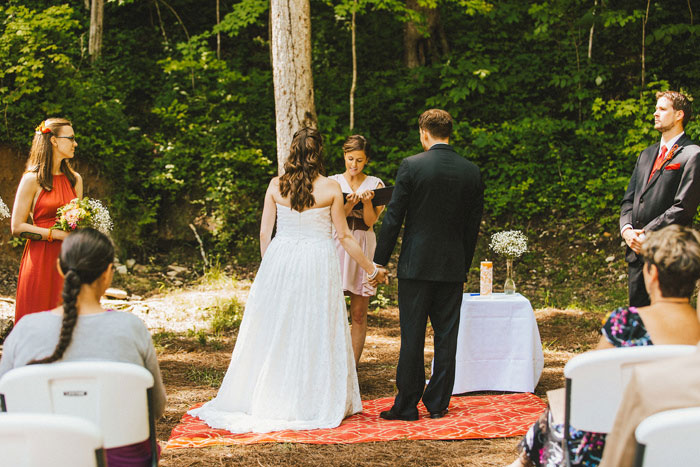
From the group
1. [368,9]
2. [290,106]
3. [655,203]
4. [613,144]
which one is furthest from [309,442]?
[368,9]

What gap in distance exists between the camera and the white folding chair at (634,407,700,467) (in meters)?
1.57

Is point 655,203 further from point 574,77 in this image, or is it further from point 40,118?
point 40,118

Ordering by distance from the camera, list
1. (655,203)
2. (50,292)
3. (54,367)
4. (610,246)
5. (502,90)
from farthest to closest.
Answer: (502,90)
(610,246)
(655,203)
(50,292)
(54,367)

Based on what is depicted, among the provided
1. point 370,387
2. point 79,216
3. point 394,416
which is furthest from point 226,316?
point 394,416

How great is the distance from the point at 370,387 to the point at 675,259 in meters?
3.34

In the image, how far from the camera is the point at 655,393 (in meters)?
1.80

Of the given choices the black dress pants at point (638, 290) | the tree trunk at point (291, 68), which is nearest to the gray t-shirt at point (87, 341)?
the black dress pants at point (638, 290)

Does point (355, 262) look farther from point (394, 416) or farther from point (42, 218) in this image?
point (42, 218)

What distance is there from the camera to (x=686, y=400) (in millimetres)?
1794

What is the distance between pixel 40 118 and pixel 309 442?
798 centimetres

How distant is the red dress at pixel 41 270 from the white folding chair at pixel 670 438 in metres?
3.75

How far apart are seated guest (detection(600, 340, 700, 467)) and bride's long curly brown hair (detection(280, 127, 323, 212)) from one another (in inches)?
109

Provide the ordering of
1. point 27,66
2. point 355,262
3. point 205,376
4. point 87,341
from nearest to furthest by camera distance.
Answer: point 87,341, point 355,262, point 205,376, point 27,66

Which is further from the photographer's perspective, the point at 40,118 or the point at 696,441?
the point at 40,118
